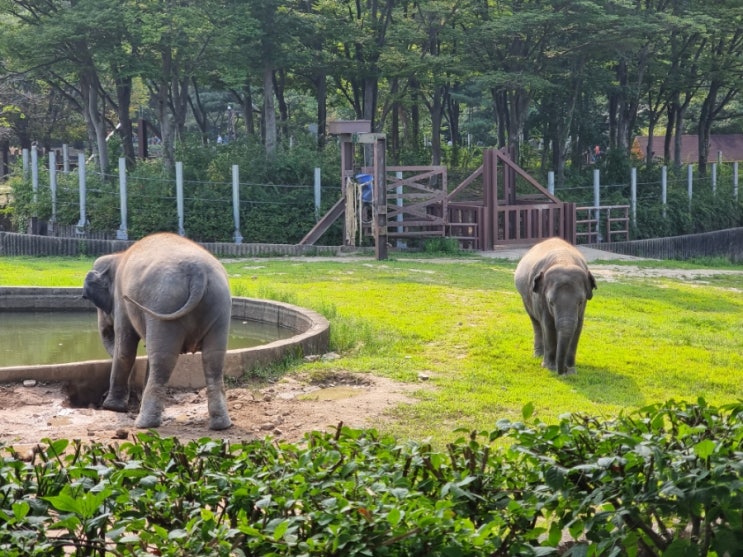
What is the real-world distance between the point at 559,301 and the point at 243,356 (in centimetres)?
296

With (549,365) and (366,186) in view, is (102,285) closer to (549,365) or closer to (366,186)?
(549,365)

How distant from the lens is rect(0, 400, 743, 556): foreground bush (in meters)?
3.48

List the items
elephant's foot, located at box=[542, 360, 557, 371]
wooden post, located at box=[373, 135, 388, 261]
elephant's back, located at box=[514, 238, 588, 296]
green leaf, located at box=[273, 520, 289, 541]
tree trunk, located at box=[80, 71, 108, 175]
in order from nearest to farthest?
1. green leaf, located at box=[273, 520, 289, 541]
2. elephant's foot, located at box=[542, 360, 557, 371]
3. elephant's back, located at box=[514, 238, 588, 296]
4. wooden post, located at box=[373, 135, 388, 261]
5. tree trunk, located at box=[80, 71, 108, 175]

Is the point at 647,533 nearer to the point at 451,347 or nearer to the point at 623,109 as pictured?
the point at 451,347

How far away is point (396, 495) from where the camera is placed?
3.75 m

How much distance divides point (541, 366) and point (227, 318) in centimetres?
357

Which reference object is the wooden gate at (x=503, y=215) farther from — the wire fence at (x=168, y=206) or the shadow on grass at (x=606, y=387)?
the shadow on grass at (x=606, y=387)

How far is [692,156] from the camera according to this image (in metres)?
60.2

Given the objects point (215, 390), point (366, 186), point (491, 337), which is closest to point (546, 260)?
point (491, 337)

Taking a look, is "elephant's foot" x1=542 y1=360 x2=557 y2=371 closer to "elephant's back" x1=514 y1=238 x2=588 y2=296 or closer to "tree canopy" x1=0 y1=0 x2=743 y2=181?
"elephant's back" x1=514 y1=238 x2=588 y2=296

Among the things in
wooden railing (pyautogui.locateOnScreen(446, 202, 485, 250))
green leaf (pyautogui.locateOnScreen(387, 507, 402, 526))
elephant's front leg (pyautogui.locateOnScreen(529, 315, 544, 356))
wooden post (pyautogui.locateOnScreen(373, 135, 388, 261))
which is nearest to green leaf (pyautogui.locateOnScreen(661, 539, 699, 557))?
green leaf (pyautogui.locateOnScreen(387, 507, 402, 526))

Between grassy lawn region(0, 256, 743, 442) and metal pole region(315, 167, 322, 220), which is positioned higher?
metal pole region(315, 167, 322, 220)

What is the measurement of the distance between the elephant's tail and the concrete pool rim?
167 cm

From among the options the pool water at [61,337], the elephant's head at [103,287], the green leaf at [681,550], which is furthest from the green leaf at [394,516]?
the pool water at [61,337]
